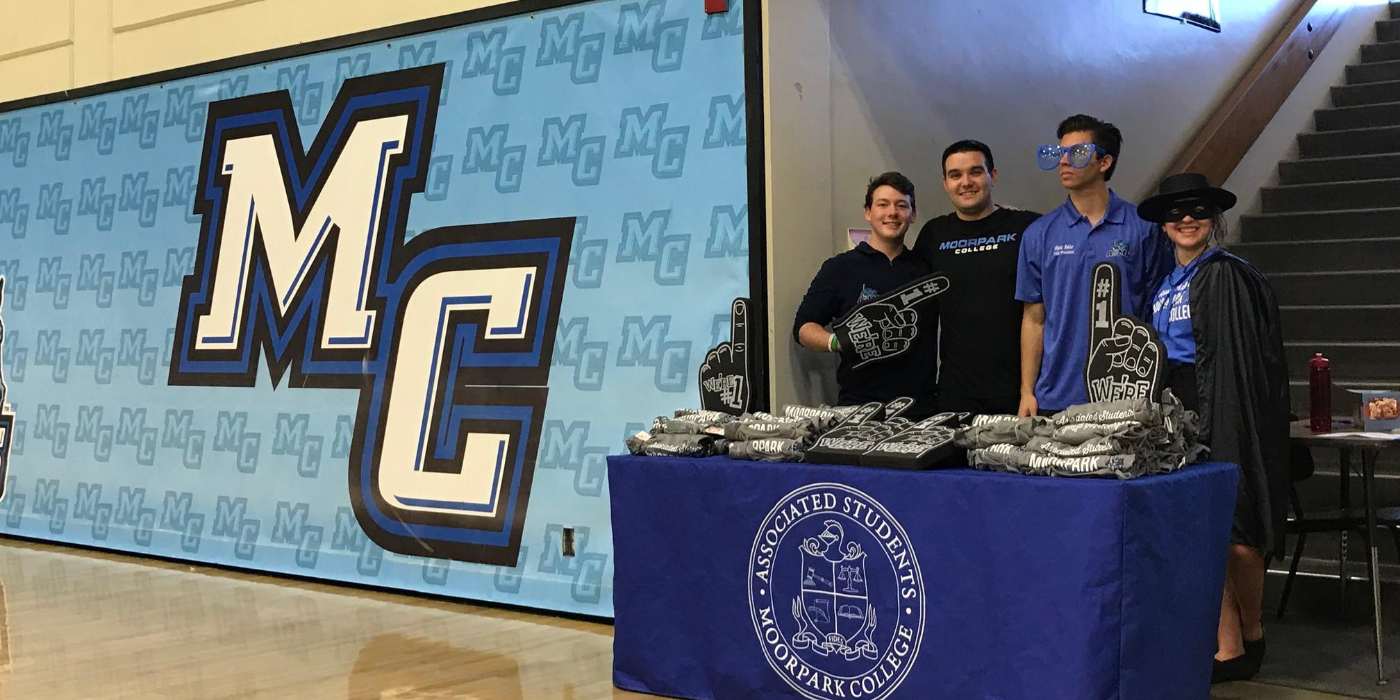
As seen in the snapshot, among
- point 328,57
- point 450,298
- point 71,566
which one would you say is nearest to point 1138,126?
point 450,298

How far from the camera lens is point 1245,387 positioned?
365 centimetres

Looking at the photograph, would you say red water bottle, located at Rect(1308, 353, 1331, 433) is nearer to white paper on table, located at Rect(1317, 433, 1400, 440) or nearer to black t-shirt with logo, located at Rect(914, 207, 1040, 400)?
white paper on table, located at Rect(1317, 433, 1400, 440)

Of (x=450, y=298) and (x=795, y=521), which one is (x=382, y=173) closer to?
(x=450, y=298)

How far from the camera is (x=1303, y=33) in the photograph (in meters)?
7.63

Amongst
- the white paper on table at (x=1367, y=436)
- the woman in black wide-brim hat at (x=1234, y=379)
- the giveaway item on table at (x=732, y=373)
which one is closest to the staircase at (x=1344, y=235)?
the white paper on table at (x=1367, y=436)

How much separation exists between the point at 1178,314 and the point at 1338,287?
3049 mm

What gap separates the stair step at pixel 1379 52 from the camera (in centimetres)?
814

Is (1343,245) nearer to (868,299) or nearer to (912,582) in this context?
(868,299)

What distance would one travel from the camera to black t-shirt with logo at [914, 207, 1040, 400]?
4055 mm

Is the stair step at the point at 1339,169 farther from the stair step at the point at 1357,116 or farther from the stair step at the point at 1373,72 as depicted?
the stair step at the point at 1373,72

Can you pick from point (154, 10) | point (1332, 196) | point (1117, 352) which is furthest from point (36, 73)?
point (1332, 196)

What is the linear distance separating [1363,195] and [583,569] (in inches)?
182

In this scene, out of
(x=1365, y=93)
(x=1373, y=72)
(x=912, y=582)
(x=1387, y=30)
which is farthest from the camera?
(x=1387, y=30)

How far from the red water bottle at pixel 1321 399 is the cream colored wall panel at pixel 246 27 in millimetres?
3317
